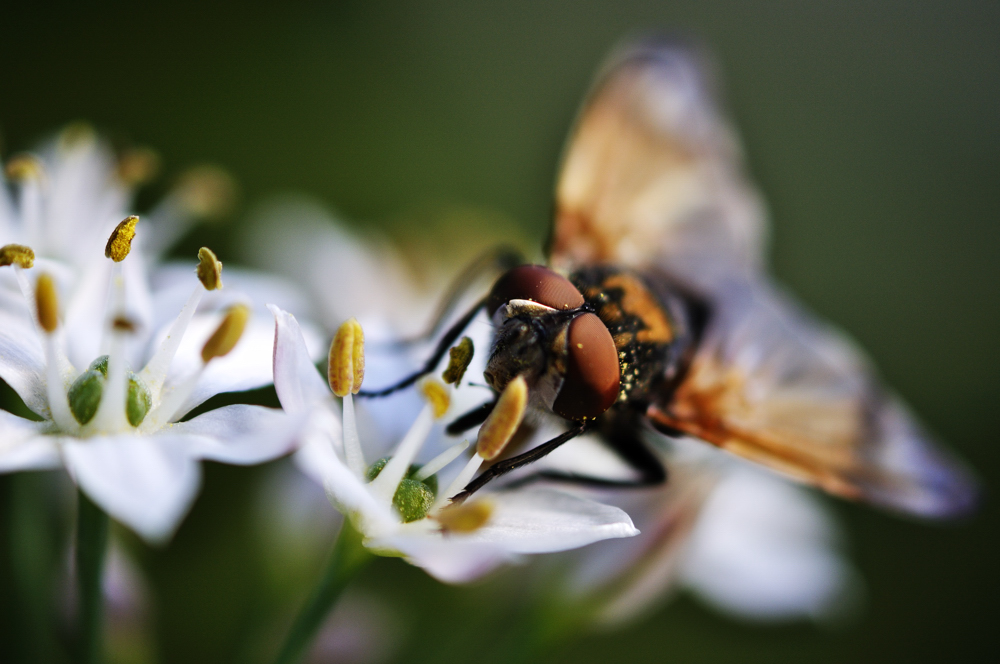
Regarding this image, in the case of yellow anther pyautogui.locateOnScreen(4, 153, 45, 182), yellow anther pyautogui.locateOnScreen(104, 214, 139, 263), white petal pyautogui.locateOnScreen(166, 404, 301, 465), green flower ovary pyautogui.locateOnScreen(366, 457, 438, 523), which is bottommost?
green flower ovary pyautogui.locateOnScreen(366, 457, 438, 523)

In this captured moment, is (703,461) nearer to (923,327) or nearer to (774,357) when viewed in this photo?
(774,357)

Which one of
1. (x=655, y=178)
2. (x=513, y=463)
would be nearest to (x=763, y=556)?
(x=655, y=178)

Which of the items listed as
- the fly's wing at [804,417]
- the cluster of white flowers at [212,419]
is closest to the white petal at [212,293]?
the cluster of white flowers at [212,419]

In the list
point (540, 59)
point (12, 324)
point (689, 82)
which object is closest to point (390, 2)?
point (540, 59)

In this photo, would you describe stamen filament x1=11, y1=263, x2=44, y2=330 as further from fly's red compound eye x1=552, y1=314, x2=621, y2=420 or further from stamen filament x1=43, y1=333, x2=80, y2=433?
fly's red compound eye x1=552, y1=314, x2=621, y2=420

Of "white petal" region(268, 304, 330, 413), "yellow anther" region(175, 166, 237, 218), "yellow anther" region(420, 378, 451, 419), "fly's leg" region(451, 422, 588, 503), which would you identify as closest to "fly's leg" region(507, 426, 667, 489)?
"fly's leg" region(451, 422, 588, 503)

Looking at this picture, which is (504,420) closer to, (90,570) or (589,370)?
(589,370)

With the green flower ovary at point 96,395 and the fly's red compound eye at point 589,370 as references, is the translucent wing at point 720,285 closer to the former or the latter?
the fly's red compound eye at point 589,370
